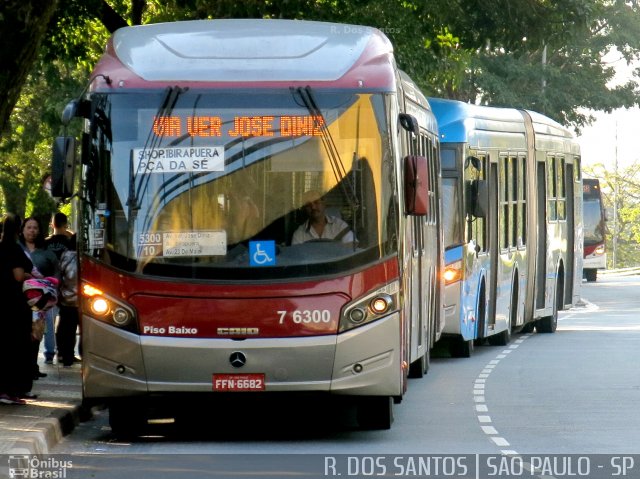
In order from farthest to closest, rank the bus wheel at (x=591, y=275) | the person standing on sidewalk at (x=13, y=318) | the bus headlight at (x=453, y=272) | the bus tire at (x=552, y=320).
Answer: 1. the bus wheel at (x=591, y=275)
2. the bus tire at (x=552, y=320)
3. the bus headlight at (x=453, y=272)
4. the person standing on sidewalk at (x=13, y=318)

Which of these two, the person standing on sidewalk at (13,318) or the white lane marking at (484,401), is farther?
the person standing on sidewalk at (13,318)

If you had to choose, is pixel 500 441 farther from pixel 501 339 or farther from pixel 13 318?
pixel 501 339

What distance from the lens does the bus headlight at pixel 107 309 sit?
13.3m

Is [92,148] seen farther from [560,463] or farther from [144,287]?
[560,463]

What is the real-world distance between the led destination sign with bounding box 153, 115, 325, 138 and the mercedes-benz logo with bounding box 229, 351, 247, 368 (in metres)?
1.64

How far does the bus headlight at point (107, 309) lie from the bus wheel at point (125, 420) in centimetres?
84

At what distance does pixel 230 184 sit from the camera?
13.3 m

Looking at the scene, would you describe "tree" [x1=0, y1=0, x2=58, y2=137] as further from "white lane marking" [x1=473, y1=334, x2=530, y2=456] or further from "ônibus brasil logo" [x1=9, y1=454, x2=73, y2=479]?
"white lane marking" [x1=473, y1=334, x2=530, y2=456]

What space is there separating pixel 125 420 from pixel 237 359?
52.1 inches

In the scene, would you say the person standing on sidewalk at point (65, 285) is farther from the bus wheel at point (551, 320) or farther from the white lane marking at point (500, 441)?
the bus wheel at point (551, 320)

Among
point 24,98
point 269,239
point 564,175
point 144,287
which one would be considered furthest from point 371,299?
point 24,98

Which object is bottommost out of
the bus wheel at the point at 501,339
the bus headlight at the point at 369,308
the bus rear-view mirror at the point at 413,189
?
the bus wheel at the point at 501,339

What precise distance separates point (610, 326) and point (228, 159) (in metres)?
21.7

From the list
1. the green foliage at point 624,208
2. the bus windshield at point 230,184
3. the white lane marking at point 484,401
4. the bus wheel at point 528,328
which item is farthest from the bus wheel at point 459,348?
the green foliage at point 624,208
